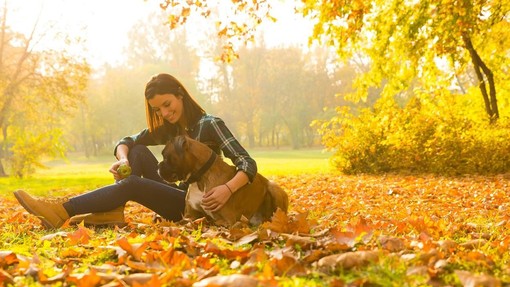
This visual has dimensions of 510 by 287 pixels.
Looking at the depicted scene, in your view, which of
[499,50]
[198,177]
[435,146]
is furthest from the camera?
[499,50]

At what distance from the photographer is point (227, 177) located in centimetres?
398

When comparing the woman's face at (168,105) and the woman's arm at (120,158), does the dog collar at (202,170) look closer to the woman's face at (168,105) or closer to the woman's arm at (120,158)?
the woman's face at (168,105)

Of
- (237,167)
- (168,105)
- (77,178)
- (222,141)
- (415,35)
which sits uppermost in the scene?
(415,35)

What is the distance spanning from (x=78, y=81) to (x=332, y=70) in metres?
35.0

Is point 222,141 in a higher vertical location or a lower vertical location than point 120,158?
higher

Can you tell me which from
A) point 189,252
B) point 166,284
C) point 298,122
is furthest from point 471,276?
point 298,122

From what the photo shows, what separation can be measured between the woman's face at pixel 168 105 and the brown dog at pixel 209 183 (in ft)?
1.36

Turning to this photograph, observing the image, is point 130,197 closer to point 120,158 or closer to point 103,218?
point 103,218

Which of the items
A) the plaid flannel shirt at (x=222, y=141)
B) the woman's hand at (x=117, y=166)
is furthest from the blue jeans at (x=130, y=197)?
the plaid flannel shirt at (x=222, y=141)

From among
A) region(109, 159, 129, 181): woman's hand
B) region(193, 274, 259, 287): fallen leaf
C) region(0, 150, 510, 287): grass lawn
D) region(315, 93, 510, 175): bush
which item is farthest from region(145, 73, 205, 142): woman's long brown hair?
region(315, 93, 510, 175): bush

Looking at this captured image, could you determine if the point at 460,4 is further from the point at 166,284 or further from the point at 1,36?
the point at 1,36

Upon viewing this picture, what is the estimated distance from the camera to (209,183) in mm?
3896

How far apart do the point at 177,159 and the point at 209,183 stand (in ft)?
1.21

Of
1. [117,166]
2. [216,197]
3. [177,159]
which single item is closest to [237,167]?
[216,197]
